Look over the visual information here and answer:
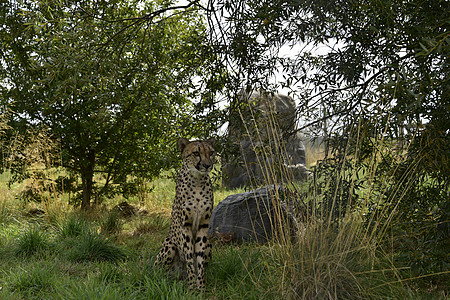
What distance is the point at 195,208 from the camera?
12.1 feet

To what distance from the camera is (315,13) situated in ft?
13.4

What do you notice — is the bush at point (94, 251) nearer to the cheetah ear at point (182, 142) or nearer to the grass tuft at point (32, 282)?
the grass tuft at point (32, 282)

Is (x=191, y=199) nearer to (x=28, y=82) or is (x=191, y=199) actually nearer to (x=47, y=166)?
(x=47, y=166)

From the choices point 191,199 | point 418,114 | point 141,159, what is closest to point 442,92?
point 418,114

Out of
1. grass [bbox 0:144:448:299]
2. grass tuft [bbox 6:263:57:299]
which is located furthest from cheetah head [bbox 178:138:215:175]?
grass tuft [bbox 6:263:57:299]

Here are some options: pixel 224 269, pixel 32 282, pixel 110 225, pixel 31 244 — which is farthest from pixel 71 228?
pixel 224 269

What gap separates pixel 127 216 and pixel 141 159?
3.45 feet

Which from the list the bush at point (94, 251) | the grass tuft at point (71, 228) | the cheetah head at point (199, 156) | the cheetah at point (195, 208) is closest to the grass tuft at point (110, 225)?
the grass tuft at point (71, 228)

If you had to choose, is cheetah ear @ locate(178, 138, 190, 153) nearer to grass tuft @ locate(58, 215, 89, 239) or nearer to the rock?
the rock

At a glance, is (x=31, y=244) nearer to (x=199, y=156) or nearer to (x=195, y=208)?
(x=195, y=208)

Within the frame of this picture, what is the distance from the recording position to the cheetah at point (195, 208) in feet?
12.0

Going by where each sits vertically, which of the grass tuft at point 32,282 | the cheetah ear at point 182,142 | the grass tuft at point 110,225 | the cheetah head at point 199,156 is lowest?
the grass tuft at point 32,282

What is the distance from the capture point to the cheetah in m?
3.65

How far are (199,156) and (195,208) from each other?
452 mm
